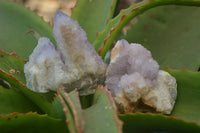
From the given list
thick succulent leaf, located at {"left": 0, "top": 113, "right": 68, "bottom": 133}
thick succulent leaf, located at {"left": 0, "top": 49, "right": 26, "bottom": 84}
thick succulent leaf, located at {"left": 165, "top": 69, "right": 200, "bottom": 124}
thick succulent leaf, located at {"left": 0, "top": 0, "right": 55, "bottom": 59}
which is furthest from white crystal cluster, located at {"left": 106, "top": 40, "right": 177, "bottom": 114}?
thick succulent leaf, located at {"left": 0, "top": 0, "right": 55, "bottom": 59}

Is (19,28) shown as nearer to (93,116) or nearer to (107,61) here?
(107,61)

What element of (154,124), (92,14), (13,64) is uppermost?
(92,14)

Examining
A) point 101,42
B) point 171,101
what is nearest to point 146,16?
point 101,42

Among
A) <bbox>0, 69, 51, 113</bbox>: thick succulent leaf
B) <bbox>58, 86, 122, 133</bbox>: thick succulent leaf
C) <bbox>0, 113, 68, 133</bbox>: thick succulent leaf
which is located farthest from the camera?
<bbox>0, 69, 51, 113</bbox>: thick succulent leaf

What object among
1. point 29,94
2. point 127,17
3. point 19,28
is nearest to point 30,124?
point 29,94

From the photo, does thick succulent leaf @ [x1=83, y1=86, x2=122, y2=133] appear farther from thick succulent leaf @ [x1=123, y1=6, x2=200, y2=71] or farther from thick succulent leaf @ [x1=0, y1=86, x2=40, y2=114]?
thick succulent leaf @ [x1=123, y1=6, x2=200, y2=71]

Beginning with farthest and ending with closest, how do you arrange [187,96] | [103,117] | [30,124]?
[187,96]
[30,124]
[103,117]
